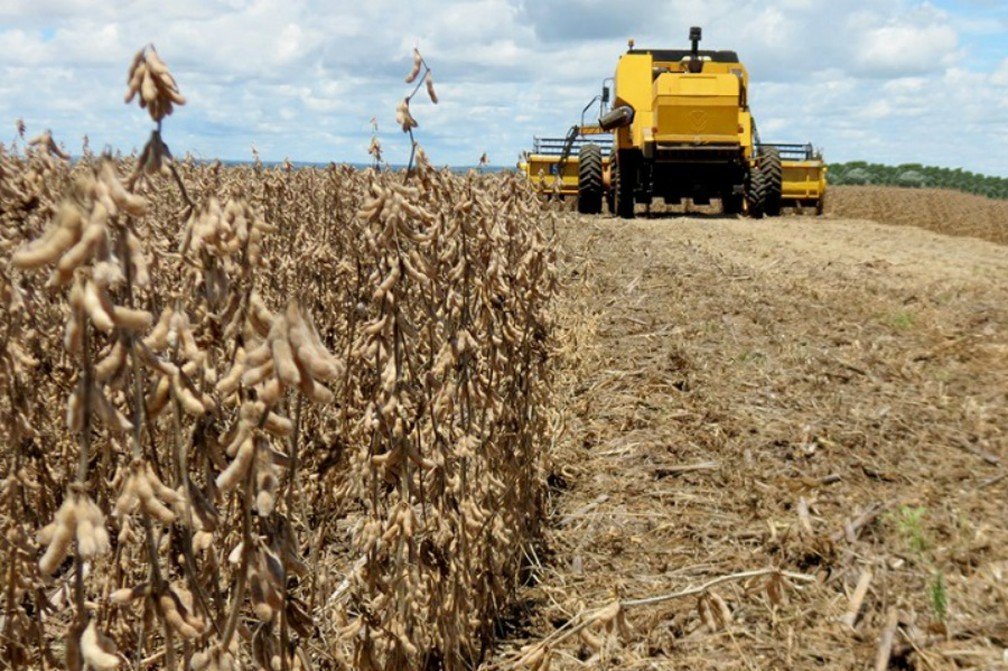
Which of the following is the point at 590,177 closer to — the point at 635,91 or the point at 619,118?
the point at 619,118

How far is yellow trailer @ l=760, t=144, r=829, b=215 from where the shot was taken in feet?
64.3

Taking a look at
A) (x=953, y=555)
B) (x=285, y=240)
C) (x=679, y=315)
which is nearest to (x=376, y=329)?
(x=953, y=555)

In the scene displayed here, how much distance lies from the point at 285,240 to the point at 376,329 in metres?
3.66

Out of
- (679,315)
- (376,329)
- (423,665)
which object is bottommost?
(423,665)

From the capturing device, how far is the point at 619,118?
17.1 metres

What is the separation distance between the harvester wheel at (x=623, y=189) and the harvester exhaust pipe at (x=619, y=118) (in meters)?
0.59

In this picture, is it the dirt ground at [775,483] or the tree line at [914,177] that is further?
the tree line at [914,177]

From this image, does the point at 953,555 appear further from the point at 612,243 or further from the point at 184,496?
the point at 612,243

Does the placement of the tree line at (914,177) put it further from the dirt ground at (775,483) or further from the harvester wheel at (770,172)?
the dirt ground at (775,483)

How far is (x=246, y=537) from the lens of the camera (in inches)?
61.9

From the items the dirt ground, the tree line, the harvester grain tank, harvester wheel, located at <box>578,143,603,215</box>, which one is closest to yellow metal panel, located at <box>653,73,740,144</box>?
the harvester grain tank

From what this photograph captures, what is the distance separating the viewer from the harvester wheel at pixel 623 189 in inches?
694

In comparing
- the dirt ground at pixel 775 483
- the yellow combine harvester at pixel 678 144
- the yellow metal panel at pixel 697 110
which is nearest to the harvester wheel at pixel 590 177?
the yellow combine harvester at pixel 678 144

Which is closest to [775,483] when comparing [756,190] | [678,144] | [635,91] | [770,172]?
[678,144]
